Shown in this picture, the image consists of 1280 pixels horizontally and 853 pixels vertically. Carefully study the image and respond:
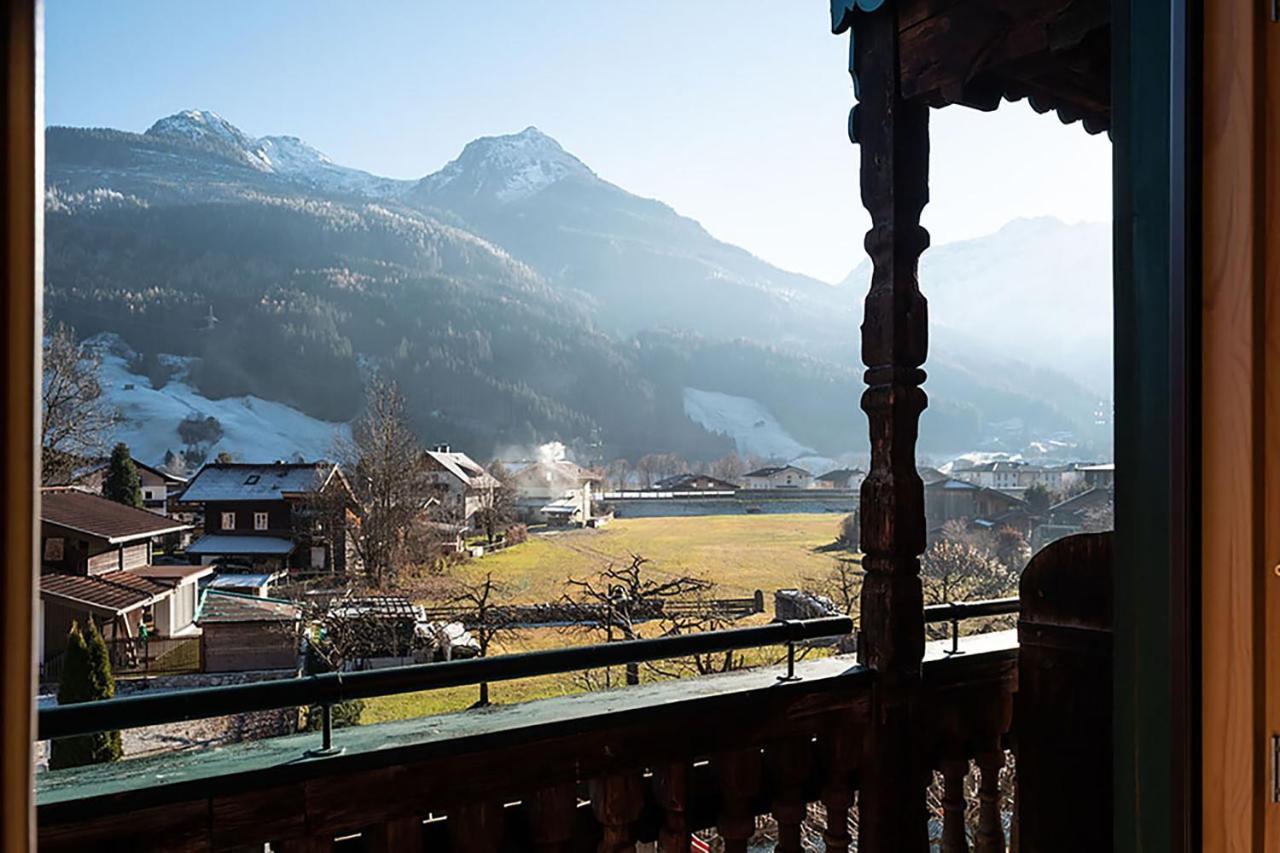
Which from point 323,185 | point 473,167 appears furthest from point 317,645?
point 473,167

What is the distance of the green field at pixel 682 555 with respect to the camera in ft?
21.5

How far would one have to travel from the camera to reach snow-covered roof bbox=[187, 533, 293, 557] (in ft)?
13.9

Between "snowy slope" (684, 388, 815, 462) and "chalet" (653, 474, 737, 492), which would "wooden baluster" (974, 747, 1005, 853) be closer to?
"chalet" (653, 474, 737, 492)

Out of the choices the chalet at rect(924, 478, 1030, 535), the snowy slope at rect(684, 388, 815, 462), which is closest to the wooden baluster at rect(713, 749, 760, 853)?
the chalet at rect(924, 478, 1030, 535)

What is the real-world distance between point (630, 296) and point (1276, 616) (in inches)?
677

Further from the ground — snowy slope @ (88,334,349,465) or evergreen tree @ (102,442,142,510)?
snowy slope @ (88,334,349,465)

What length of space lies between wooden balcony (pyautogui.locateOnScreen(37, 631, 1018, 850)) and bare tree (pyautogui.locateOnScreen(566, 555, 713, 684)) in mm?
4702

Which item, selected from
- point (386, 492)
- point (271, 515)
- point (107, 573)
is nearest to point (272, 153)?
point (386, 492)

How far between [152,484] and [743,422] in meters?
8.98

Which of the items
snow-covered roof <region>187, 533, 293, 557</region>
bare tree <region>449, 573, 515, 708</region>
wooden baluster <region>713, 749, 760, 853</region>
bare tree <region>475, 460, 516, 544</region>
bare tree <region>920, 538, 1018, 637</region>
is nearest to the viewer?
wooden baluster <region>713, 749, 760, 853</region>

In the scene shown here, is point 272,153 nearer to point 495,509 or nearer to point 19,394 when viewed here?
point 495,509

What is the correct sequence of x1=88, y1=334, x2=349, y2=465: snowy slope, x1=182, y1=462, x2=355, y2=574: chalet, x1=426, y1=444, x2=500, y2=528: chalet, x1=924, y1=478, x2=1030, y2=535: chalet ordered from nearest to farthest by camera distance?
x1=182, y1=462, x2=355, y2=574: chalet
x1=924, y1=478, x2=1030, y2=535: chalet
x1=88, y1=334, x2=349, y2=465: snowy slope
x1=426, y1=444, x2=500, y2=528: chalet

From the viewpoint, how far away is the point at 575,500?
7516 millimetres

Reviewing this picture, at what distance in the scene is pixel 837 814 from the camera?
1.31 meters
